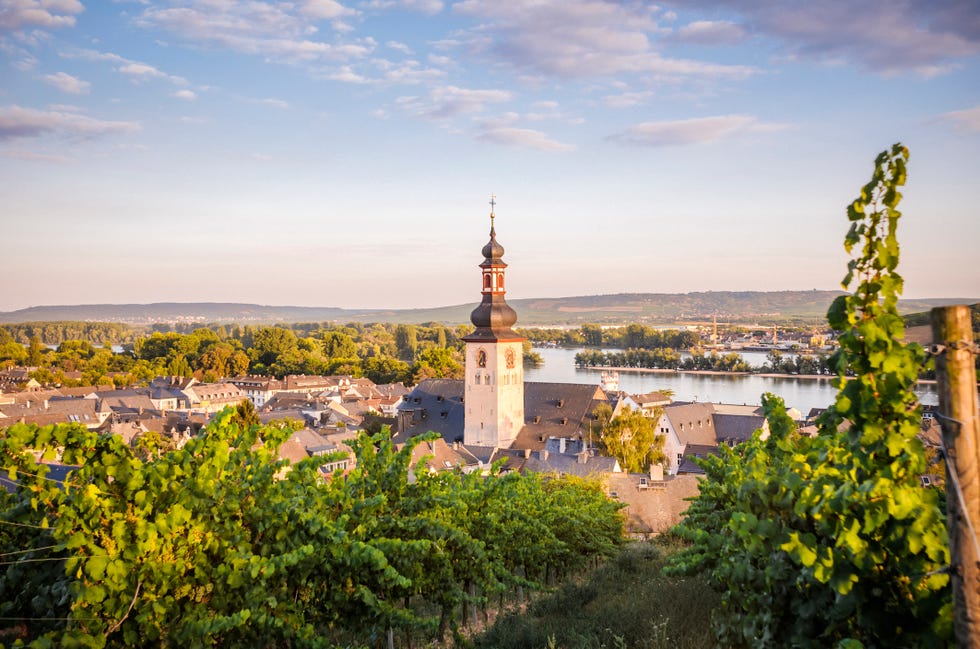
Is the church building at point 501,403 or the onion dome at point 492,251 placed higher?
the onion dome at point 492,251

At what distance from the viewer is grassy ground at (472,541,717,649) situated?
21.5 ft

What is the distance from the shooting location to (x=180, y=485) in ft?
18.4

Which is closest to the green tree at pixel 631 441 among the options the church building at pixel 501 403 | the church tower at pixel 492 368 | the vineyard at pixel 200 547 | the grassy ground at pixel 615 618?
the church building at pixel 501 403

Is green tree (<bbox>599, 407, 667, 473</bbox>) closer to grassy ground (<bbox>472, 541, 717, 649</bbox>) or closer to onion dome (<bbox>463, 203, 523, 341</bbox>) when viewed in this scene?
onion dome (<bbox>463, 203, 523, 341</bbox>)

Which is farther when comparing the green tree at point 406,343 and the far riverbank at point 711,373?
the green tree at point 406,343

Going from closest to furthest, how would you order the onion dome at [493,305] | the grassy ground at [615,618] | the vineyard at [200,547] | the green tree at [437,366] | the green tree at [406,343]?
the vineyard at [200,547] → the grassy ground at [615,618] → the onion dome at [493,305] → the green tree at [437,366] → the green tree at [406,343]

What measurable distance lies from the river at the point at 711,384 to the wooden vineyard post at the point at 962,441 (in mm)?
70921

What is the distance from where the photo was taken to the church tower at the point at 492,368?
4150cm

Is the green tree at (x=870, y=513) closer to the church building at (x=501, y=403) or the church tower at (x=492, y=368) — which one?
the church building at (x=501, y=403)

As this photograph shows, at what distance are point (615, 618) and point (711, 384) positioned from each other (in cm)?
10293

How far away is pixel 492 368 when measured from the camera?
41.6m

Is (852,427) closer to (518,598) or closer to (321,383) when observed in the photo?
(518,598)

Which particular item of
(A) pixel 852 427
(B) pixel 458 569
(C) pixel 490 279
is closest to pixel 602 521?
(B) pixel 458 569

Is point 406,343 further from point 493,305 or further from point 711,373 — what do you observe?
point 493,305
